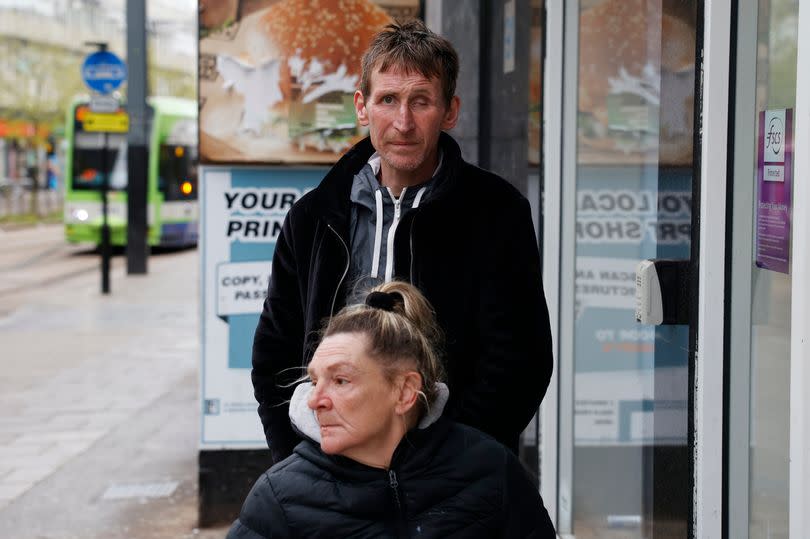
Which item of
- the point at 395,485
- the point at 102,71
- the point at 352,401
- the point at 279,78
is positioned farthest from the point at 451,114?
the point at 102,71

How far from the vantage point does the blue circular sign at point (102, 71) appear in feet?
59.9

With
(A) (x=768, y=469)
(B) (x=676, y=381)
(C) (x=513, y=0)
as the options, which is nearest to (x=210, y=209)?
(C) (x=513, y=0)

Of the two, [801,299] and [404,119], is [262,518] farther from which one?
[801,299]

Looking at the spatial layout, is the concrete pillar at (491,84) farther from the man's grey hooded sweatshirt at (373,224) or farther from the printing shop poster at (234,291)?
the man's grey hooded sweatshirt at (373,224)

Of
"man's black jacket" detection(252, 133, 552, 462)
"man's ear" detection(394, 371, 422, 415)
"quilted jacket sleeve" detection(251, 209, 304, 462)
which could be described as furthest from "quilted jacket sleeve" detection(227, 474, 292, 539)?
"quilted jacket sleeve" detection(251, 209, 304, 462)

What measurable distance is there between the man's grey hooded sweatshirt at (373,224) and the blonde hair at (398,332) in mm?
302

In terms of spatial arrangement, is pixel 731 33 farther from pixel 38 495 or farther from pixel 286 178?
pixel 38 495

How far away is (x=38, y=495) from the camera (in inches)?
274

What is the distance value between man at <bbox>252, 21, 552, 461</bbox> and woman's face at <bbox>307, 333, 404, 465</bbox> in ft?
1.23

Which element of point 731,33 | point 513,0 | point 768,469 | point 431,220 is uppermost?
point 513,0

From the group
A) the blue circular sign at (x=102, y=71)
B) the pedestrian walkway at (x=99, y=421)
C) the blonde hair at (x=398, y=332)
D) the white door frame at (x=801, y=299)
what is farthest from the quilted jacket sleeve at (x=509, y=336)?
the blue circular sign at (x=102, y=71)

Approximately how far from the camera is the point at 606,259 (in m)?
5.45

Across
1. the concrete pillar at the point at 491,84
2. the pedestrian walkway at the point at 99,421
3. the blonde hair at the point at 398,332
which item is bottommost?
the pedestrian walkway at the point at 99,421

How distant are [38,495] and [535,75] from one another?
3.60m
